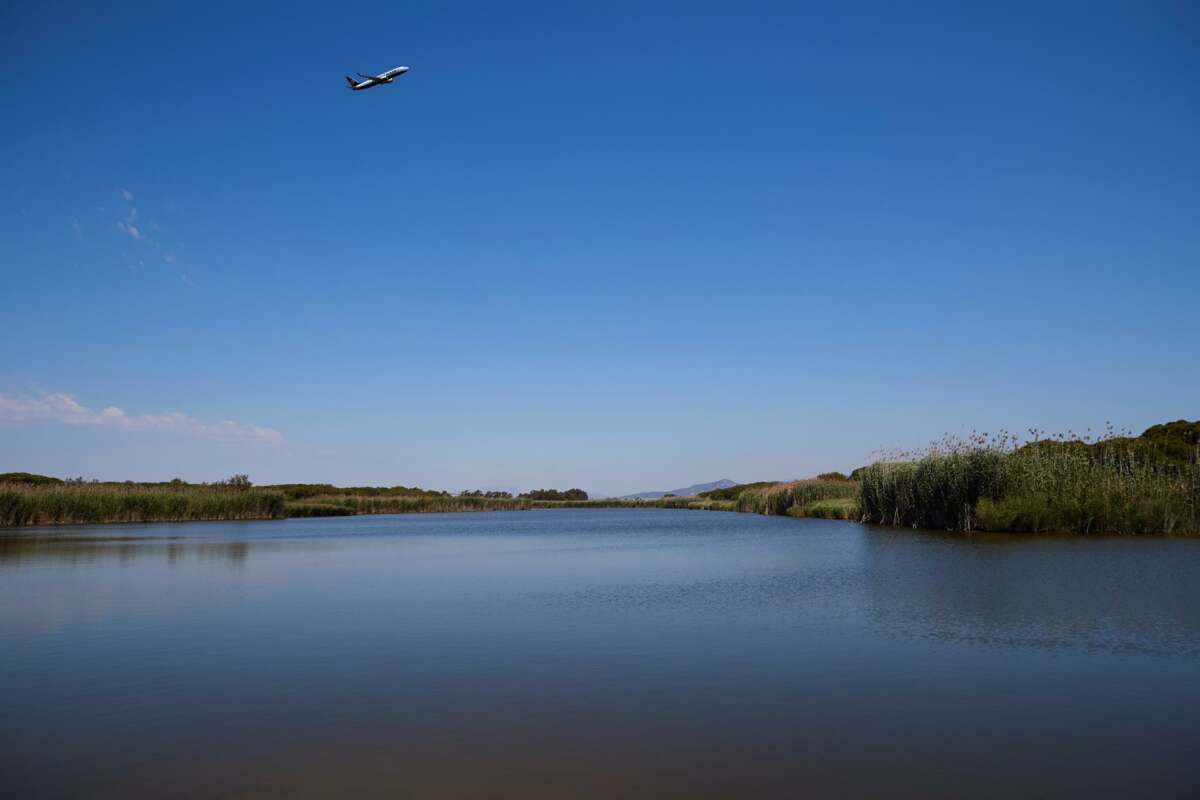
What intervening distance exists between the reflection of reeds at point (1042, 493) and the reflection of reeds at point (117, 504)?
37326mm

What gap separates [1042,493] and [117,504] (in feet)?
138

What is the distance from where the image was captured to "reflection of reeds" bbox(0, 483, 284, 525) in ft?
122

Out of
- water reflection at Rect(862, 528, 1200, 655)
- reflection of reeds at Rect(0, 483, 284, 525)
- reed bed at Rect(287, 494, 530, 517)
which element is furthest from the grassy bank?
reed bed at Rect(287, 494, 530, 517)

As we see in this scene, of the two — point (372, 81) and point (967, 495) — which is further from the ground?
point (372, 81)

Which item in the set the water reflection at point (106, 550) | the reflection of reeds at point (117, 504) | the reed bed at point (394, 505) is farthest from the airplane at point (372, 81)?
the reed bed at point (394, 505)

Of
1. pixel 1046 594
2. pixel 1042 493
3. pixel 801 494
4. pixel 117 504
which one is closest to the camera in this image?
pixel 1046 594

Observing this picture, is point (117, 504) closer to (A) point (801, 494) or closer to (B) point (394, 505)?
(B) point (394, 505)

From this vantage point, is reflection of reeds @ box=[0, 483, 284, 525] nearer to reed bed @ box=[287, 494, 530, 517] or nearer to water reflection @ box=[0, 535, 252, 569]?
water reflection @ box=[0, 535, 252, 569]

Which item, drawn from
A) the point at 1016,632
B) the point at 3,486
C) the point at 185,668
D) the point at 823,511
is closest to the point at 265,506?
the point at 3,486

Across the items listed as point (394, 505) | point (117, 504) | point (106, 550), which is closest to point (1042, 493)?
point (106, 550)

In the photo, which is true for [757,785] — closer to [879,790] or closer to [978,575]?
[879,790]

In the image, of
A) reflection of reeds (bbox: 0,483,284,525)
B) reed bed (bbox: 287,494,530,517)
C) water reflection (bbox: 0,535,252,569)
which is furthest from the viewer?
reed bed (bbox: 287,494,530,517)

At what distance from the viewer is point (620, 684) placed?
7.38m

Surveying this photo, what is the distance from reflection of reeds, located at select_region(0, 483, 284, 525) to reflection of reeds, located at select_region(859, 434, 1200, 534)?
3733 centimetres
